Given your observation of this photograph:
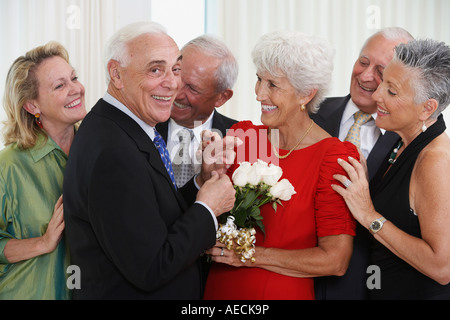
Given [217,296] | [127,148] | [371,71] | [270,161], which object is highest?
[371,71]

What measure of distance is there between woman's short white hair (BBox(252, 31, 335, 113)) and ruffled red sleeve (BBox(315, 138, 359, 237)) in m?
0.31

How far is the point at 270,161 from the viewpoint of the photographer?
2.33 meters

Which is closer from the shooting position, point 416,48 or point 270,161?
point 416,48

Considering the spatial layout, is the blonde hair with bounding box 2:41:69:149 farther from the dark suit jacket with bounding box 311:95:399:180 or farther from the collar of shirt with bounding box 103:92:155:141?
the dark suit jacket with bounding box 311:95:399:180

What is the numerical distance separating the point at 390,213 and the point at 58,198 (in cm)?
150

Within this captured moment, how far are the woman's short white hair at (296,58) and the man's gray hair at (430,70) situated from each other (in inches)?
13.6

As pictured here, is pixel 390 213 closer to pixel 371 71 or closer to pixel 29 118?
pixel 371 71

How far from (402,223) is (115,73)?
1.33 m

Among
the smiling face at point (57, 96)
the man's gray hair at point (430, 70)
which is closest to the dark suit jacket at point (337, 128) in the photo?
the man's gray hair at point (430, 70)

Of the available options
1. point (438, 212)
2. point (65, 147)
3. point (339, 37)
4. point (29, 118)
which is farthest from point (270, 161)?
point (339, 37)

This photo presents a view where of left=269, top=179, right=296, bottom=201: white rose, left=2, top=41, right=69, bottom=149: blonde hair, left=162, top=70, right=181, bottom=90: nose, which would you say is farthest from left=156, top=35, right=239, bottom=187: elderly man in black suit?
left=269, top=179, right=296, bottom=201: white rose

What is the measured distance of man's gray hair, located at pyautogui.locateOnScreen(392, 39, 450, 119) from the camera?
2.03 m

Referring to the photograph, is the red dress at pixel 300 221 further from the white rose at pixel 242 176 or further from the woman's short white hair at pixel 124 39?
the woman's short white hair at pixel 124 39

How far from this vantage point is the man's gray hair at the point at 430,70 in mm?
2025
